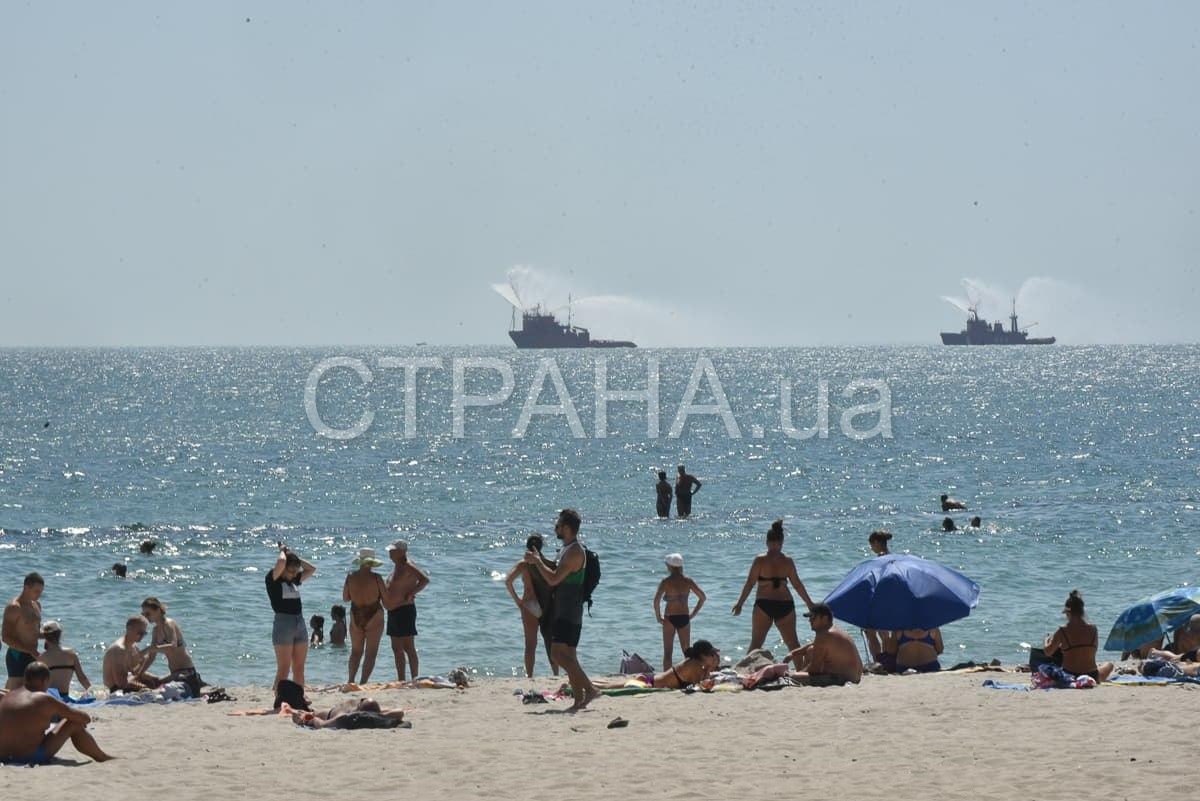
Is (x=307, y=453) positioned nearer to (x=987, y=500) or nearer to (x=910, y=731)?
(x=987, y=500)

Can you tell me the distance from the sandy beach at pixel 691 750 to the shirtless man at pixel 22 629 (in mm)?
897

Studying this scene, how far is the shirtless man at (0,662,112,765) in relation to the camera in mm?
10180

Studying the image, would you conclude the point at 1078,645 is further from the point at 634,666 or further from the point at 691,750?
the point at 691,750

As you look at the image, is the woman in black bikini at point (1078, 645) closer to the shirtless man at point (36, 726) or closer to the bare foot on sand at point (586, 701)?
the bare foot on sand at point (586, 701)

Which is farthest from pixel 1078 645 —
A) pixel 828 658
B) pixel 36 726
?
pixel 36 726

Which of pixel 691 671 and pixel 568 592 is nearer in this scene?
pixel 568 592

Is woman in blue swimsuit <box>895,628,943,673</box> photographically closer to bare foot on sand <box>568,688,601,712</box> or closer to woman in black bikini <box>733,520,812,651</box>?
woman in black bikini <box>733,520,812,651</box>

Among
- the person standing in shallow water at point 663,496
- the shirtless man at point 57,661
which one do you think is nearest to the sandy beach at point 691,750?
the shirtless man at point 57,661

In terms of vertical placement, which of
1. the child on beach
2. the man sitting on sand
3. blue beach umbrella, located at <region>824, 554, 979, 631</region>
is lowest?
the child on beach

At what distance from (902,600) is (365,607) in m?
4.95

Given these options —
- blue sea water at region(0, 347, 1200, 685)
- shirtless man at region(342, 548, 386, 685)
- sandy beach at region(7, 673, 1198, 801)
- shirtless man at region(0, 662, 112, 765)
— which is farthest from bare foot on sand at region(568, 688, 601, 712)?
blue sea water at region(0, 347, 1200, 685)

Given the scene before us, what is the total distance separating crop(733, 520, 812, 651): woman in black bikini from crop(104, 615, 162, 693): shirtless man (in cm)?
545

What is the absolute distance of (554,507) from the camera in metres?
38.9

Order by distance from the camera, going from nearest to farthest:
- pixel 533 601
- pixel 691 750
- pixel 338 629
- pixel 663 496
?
pixel 691 750, pixel 533 601, pixel 338 629, pixel 663 496
